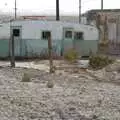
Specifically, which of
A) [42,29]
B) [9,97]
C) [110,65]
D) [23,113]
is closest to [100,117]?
[23,113]

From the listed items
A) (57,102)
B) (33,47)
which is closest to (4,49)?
(33,47)

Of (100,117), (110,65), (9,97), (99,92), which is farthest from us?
(110,65)

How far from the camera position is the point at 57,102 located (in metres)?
12.7

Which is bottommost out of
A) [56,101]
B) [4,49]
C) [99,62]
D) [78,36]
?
[4,49]

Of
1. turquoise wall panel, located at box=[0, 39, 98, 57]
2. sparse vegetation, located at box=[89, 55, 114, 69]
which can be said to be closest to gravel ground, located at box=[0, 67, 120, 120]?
sparse vegetation, located at box=[89, 55, 114, 69]

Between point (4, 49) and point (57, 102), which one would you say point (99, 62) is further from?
point (57, 102)

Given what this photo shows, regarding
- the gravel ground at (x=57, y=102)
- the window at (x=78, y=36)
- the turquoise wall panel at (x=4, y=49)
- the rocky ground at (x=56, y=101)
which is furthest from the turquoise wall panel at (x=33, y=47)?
the gravel ground at (x=57, y=102)

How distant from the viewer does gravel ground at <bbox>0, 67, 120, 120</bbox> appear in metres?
10.8

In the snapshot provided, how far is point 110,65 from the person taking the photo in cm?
2486

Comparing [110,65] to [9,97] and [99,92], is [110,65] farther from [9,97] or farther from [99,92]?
[9,97]

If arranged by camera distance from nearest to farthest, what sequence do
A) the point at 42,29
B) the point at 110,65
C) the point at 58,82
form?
1. the point at 58,82
2. the point at 110,65
3. the point at 42,29

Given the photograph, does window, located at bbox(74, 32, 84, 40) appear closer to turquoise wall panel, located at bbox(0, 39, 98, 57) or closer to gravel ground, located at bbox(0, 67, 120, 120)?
turquoise wall panel, located at bbox(0, 39, 98, 57)

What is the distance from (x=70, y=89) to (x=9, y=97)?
9.53 ft

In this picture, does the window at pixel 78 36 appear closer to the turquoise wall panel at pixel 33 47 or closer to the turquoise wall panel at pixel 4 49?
the turquoise wall panel at pixel 33 47
